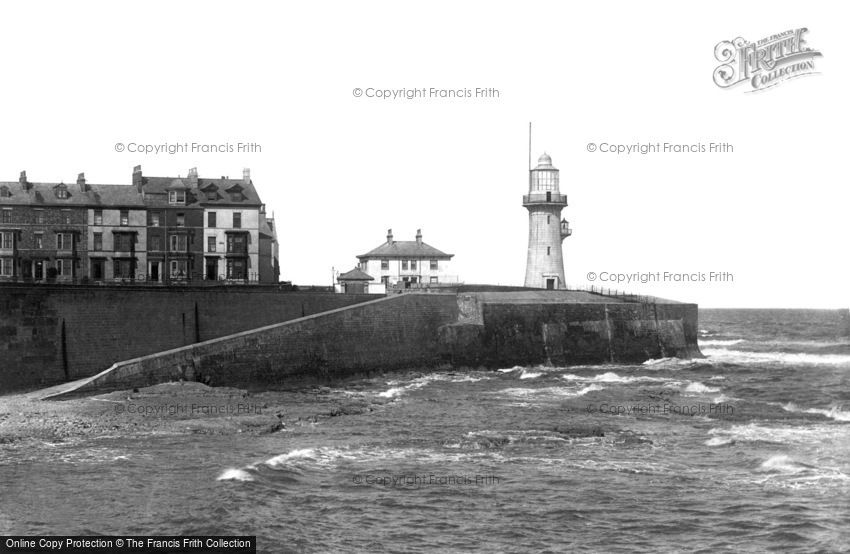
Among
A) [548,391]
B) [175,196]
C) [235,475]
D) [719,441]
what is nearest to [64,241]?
[175,196]

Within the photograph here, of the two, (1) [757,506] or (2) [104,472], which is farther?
(2) [104,472]

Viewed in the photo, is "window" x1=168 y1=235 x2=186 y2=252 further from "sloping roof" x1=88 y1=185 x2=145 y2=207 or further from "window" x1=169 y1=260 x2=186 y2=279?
"sloping roof" x1=88 y1=185 x2=145 y2=207

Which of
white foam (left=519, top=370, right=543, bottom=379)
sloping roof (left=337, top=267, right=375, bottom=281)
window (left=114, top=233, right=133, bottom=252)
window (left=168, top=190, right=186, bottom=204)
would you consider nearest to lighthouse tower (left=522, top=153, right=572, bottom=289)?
sloping roof (left=337, top=267, right=375, bottom=281)

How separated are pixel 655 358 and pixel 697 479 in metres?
33.2

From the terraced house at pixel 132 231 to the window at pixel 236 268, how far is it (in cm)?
5

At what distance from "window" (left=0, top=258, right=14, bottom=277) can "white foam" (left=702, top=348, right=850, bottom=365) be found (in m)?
A: 39.9

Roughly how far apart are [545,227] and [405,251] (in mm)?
13547

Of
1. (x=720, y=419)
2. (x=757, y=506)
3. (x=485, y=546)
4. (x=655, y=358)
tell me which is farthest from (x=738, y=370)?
(x=485, y=546)

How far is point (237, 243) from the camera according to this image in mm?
53156

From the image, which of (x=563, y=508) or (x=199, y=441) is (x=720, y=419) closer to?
(x=563, y=508)

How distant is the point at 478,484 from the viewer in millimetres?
20703

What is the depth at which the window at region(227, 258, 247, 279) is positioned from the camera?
5300 centimetres

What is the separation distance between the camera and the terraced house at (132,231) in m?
49.5

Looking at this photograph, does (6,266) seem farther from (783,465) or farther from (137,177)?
(783,465)
